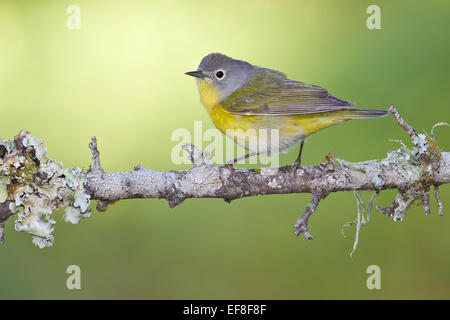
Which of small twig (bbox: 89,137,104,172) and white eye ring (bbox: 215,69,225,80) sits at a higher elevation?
white eye ring (bbox: 215,69,225,80)

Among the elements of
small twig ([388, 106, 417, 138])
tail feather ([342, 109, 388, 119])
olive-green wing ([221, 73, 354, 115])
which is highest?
olive-green wing ([221, 73, 354, 115])

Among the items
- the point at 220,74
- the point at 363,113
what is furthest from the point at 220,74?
the point at 363,113

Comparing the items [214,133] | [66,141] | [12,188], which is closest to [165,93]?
[214,133]

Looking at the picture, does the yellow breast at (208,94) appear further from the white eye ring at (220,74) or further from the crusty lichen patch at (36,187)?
the crusty lichen patch at (36,187)

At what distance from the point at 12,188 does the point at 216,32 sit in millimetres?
2656

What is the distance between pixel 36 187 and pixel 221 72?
77.9 inches

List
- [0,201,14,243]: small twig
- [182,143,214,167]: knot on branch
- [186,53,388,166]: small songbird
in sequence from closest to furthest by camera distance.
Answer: [0,201,14,243]: small twig < [182,143,214,167]: knot on branch < [186,53,388,166]: small songbird

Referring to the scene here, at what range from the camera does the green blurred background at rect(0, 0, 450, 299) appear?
409 cm

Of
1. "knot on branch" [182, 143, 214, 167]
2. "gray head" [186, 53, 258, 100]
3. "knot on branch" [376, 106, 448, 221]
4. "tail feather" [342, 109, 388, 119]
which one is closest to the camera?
"knot on branch" [182, 143, 214, 167]

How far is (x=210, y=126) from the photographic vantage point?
4773mm

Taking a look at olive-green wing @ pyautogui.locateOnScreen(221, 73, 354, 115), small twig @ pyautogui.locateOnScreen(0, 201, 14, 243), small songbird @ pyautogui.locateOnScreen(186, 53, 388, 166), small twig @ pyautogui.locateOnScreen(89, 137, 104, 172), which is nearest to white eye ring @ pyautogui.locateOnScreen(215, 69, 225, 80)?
small songbird @ pyautogui.locateOnScreen(186, 53, 388, 166)

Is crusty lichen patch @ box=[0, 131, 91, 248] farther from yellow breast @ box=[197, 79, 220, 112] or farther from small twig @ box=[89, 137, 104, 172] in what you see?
yellow breast @ box=[197, 79, 220, 112]

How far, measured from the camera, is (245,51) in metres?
5.05

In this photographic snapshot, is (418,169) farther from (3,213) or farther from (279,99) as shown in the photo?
(3,213)
